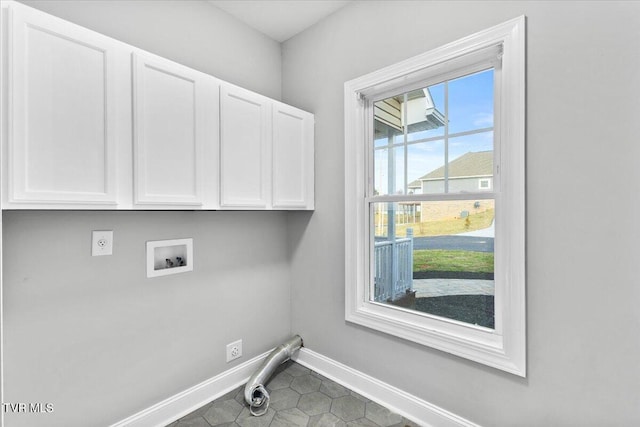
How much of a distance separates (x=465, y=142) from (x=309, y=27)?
149cm

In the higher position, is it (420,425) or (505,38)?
(505,38)

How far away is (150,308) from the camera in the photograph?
1647mm

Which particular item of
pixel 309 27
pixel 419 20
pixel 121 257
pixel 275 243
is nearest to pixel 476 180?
pixel 419 20

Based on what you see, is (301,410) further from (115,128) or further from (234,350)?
(115,128)

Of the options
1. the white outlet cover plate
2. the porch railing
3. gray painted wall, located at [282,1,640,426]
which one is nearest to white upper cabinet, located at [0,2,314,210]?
the white outlet cover plate

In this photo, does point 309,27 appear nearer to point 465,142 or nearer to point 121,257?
point 465,142

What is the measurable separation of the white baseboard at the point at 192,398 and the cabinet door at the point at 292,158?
1.18 metres

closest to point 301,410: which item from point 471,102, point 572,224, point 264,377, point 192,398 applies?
point 264,377

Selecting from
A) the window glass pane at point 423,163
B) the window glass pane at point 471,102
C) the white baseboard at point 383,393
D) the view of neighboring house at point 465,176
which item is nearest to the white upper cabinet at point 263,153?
the window glass pane at point 423,163

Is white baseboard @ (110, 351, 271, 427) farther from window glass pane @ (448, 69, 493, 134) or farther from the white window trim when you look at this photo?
window glass pane @ (448, 69, 493, 134)

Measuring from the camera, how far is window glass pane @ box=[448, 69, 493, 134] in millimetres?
1536

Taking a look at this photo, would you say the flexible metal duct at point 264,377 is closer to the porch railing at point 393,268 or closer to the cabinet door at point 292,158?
the porch railing at point 393,268

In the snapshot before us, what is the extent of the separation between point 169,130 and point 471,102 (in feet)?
5.23

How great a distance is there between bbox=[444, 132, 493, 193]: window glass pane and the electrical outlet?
173 centimetres
